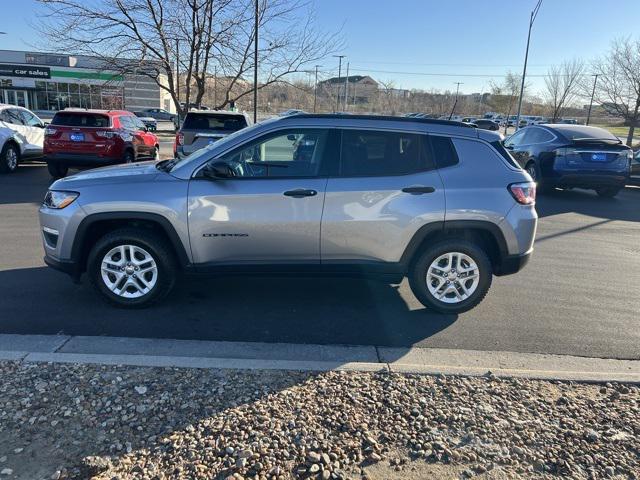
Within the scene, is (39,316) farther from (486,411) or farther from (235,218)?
(486,411)

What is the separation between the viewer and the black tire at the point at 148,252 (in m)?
4.36

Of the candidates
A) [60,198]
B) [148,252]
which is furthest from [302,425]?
[60,198]

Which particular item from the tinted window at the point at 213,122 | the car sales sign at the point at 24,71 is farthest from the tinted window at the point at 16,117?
the car sales sign at the point at 24,71

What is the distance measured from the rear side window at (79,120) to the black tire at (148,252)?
8.39m

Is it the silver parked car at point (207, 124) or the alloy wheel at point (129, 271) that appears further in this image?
the silver parked car at point (207, 124)

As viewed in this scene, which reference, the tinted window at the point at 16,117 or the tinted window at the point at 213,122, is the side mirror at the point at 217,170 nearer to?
the tinted window at the point at 213,122

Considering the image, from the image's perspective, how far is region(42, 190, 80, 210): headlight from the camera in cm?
432

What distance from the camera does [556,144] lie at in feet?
37.4

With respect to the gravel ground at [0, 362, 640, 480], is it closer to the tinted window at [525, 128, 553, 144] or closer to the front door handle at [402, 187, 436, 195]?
the front door handle at [402, 187, 436, 195]

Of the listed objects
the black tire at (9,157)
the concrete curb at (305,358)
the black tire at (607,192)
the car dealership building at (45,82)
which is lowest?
the concrete curb at (305,358)

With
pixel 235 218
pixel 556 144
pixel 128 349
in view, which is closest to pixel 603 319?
pixel 235 218

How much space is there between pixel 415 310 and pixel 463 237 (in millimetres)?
833

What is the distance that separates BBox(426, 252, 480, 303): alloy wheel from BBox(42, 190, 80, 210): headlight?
321cm

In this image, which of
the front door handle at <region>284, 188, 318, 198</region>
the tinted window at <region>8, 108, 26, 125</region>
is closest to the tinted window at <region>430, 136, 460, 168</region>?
the front door handle at <region>284, 188, 318, 198</region>
